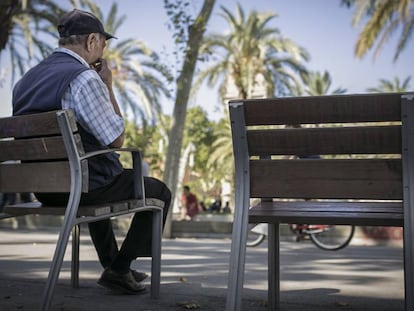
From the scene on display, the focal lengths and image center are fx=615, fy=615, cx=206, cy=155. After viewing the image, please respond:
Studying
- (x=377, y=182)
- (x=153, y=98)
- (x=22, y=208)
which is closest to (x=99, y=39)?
(x=22, y=208)

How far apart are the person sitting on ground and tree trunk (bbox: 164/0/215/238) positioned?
818 centimetres

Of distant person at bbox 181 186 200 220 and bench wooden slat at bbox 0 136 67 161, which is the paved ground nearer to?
bench wooden slat at bbox 0 136 67 161

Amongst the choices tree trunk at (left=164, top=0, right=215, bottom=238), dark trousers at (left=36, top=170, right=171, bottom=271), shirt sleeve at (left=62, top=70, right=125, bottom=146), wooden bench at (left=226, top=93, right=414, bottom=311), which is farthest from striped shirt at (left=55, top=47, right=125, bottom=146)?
tree trunk at (left=164, top=0, right=215, bottom=238)

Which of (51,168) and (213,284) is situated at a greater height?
(51,168)

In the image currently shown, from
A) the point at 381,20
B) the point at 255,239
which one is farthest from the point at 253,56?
the point at 255,239

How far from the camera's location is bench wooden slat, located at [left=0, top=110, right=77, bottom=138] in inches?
114

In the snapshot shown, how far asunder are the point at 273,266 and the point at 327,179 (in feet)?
3.11

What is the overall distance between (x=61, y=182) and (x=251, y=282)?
6.49 ft

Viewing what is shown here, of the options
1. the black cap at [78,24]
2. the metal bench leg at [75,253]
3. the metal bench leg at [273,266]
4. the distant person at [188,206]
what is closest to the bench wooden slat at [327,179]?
the metal bench leg at [273,266]

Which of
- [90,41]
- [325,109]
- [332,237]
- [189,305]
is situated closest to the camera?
[325,109]

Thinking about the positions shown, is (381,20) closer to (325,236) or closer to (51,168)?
(325,236)

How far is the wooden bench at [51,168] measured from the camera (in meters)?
2.84

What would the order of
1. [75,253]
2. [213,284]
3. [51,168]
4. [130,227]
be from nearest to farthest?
[51,168]
[130,227]
[75,253]
[213,284]

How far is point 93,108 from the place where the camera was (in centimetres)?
312
